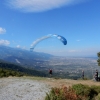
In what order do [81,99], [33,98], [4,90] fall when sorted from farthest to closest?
[4,90], [33,98], [81,99]

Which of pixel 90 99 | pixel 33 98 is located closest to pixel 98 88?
pixel 90 99

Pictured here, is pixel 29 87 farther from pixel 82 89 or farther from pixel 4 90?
pixel 82 89

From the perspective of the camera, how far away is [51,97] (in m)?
16.4

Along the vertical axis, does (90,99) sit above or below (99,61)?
below

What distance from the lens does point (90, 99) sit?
68.8 feet

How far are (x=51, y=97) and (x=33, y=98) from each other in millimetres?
4495

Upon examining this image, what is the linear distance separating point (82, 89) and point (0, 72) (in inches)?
856

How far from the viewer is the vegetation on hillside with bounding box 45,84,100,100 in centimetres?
1656

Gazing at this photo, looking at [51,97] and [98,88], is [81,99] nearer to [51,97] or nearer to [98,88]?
[51,97]

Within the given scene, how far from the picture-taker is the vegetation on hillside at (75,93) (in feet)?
54.3

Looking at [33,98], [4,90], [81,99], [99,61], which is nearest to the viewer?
[81,99]

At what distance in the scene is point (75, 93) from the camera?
18.2 metres

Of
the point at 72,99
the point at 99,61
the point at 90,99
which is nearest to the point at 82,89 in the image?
the point at 90,99

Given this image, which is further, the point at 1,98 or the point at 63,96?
the point at 1,98
